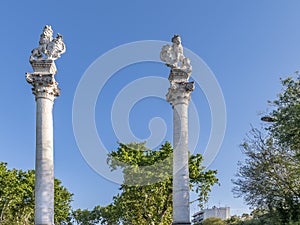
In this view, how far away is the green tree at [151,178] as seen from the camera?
33912 mm

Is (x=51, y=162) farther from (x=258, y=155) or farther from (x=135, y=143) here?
(x=135, y=143)

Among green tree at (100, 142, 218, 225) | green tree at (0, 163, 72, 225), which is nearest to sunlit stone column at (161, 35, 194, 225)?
green tree at (100, 142, 218, 225)

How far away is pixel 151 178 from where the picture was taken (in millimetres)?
33781

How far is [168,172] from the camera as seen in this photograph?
34.0 m

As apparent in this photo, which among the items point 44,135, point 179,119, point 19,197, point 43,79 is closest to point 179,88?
point 179,119

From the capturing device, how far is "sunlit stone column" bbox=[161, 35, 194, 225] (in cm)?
2008

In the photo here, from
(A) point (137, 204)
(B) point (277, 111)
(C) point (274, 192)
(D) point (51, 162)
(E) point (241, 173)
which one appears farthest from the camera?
(A) point (137, 204)

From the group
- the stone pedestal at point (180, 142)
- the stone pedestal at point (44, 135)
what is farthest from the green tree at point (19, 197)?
the stone pedestal at point (180, 142)

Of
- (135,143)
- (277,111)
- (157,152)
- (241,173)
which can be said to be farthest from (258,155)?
(135,143)

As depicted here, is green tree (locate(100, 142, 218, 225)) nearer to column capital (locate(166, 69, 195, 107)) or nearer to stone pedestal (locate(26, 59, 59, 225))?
column capital (locate(166, 69, 195, 107))

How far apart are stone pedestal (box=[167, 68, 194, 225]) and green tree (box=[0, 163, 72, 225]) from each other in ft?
91.0

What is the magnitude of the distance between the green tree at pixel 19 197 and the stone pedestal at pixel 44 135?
2581cm

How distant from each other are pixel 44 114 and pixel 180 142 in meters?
7.22

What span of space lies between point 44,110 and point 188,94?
25.4 ft
